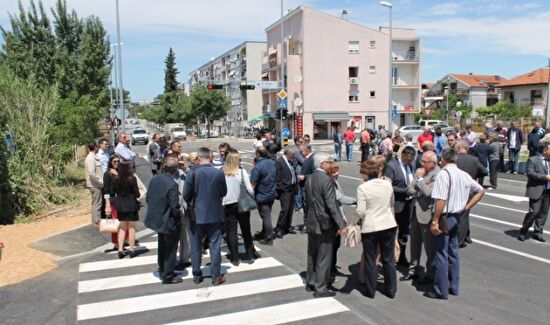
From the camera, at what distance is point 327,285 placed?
6.05m

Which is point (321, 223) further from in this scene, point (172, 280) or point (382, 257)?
point (172, 280)

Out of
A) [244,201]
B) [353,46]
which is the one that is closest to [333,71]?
[353,46]

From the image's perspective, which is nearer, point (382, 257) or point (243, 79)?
point (382, 257)

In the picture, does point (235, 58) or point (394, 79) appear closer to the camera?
point (394, 79)

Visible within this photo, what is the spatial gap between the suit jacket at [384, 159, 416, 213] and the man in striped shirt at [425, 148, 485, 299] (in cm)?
89

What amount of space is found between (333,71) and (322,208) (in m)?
49.7

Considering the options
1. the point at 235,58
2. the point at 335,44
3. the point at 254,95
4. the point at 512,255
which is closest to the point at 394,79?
the point at 335,44

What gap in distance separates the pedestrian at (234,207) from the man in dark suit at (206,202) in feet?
2.06

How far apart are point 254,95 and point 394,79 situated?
2744 cm

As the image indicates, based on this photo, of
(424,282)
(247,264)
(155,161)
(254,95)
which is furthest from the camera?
(254,95)

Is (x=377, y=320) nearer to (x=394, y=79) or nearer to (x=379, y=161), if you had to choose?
(x=379, y=161)

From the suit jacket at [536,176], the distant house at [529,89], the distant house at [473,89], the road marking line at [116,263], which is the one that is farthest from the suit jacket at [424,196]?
the distant house at [473,89]

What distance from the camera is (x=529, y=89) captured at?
2667 inches

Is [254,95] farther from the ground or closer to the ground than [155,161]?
farther from the ground
